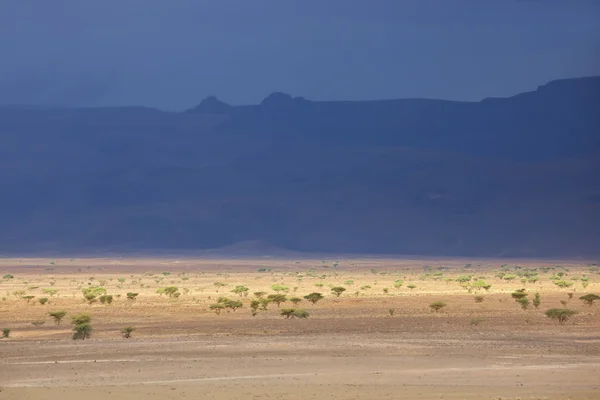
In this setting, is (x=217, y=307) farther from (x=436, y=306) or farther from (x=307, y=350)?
(x=307, y=350)

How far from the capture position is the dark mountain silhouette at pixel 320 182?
148m

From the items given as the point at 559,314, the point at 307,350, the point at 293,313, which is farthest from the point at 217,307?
the point at 307,350

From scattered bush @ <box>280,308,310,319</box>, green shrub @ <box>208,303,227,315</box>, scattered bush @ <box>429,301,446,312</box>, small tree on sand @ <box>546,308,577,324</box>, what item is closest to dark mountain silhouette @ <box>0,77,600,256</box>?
scattered bush @ <box>429,301,446,312</box>

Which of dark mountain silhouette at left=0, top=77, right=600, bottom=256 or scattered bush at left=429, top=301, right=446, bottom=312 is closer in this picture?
scattered bush at left=429, top=301, right=446, bottom=312

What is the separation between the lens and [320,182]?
166 m

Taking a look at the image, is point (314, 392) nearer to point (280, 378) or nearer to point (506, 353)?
point (280, 378)

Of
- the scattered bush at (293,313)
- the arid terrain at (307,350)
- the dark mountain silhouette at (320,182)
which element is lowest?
the arid terrain at (307,350)

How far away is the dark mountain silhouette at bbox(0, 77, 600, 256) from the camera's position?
14825 cm

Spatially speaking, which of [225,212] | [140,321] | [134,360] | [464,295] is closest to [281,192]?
[225,212]

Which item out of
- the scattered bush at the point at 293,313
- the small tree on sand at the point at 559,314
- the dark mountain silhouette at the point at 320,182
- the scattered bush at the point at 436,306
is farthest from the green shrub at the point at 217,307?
the dark mountain silhouette at the point at 320,182

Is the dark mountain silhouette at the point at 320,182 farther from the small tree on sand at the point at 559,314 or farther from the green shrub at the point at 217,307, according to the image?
the small tree on sand at the point at 559,314

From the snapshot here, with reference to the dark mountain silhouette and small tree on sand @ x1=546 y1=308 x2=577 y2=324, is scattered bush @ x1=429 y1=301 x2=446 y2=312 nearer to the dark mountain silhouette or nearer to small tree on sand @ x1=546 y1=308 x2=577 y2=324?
small tree on sand @ x1=546 y1=308 x2=577 y2=324

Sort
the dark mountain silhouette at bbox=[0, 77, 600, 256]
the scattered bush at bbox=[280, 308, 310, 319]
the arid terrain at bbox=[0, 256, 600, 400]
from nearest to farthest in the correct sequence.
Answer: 1. the arid terrain at bbox=[0, 256, 600, 400]
2. the scattered bush at bbox=[280, 308, 310, 319]
3. the dark mountain silhouette at bbox=[0, 77, 600, 256]

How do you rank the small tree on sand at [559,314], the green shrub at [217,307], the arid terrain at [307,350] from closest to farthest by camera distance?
the arid terrain at [307,350] → the small tree on sand at [559,314] → the green shrub at [217,307]
